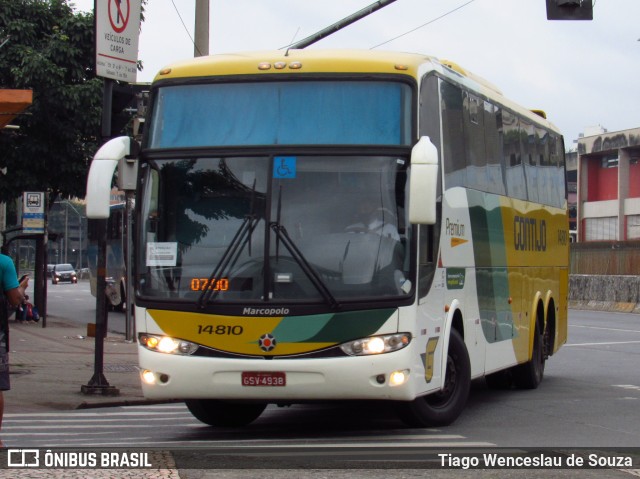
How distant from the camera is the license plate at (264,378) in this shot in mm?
9773

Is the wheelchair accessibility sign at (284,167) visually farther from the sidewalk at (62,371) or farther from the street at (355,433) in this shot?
the sidewalk at (62,371)

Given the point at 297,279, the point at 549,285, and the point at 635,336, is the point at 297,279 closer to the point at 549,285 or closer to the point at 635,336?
the point at 549,285

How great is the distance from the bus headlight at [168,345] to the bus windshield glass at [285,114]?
65.4 inches

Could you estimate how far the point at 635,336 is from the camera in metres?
26.3

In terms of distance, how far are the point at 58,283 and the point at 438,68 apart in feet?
241

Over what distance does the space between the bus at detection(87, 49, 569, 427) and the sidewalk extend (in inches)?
160

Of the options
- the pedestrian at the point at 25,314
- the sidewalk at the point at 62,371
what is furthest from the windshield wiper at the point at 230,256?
the pedestrian at the point at 25,314

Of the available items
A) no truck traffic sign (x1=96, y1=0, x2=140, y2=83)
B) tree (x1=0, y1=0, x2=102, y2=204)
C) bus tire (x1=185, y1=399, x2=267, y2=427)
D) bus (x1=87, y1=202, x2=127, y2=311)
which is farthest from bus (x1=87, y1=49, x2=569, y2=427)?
bus (x1=87, y1=202, x2=127, y2=311)

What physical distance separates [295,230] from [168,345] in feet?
4.72

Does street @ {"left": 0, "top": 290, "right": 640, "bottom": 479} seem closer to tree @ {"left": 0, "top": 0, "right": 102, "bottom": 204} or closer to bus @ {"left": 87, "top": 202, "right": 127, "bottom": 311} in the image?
tree @ {"left": 0, "top": 0, "right": 102, "bottom": 204}

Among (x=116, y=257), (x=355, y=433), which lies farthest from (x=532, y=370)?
(x=116, y=257)

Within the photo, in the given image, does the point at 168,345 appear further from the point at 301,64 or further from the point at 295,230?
the point at 301,64

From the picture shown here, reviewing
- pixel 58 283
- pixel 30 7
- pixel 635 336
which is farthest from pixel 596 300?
pixel 58 283

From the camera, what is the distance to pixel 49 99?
30797mm
